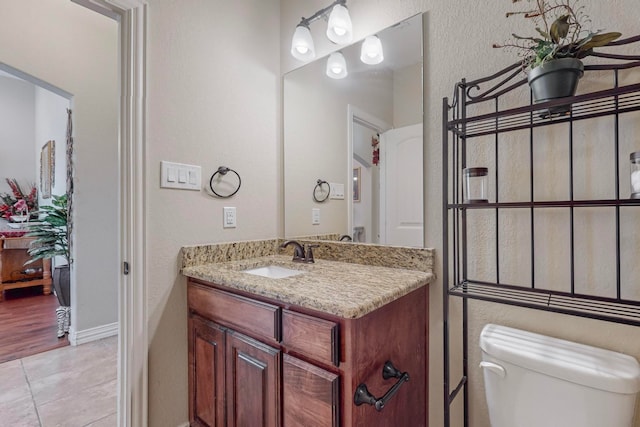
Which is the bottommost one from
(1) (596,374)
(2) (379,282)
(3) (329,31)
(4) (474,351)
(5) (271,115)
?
(4) (474,351)

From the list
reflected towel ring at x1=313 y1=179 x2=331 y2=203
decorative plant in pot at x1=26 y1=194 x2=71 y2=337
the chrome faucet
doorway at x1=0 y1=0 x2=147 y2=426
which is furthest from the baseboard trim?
reflected towel ring at x1=313 y1=179 x2=331 y2=203

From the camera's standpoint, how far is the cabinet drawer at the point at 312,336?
2.98 feet

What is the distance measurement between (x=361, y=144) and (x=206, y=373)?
1.32 meters

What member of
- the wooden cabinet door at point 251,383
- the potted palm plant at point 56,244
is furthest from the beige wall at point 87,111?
the wooden cabinet door at point 251,383

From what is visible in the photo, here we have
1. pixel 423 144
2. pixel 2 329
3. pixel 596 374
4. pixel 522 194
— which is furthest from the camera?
pixel 2 329

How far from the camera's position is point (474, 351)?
120 cm

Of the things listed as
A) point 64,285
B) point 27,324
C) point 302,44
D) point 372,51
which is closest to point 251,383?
point 372,51

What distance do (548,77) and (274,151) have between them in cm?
140

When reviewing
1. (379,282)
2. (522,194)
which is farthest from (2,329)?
(522,194)

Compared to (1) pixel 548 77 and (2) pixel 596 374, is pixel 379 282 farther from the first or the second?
(1) pixel 548 77

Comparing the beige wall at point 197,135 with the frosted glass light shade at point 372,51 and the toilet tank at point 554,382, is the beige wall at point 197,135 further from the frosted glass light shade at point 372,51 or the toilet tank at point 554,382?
the toilet tank at point 554,382

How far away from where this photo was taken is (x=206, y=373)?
1.39 metres

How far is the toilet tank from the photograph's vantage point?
809mm

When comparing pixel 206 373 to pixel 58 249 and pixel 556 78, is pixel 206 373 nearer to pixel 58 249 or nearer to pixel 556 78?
pixel 556 78
